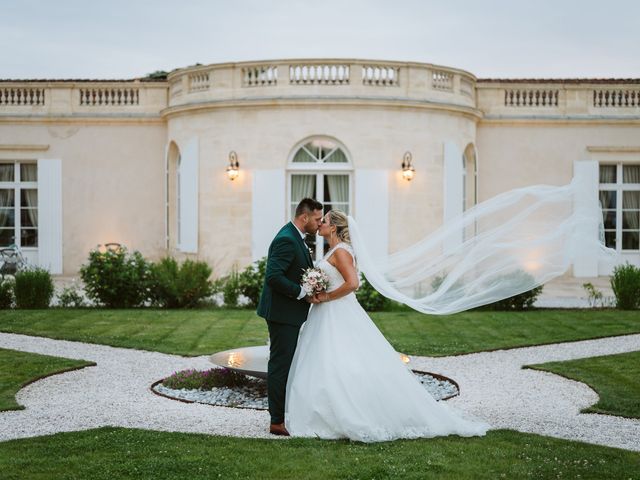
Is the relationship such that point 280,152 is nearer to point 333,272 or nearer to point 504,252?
point 504,252

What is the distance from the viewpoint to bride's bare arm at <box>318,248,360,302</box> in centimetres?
743

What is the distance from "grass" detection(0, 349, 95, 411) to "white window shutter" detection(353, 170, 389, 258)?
9728 mm

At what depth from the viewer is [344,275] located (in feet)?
24.5

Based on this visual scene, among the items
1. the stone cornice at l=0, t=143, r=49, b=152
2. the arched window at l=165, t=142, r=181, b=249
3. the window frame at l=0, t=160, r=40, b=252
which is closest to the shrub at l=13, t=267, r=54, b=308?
the arched window at l=165, t=142, r=181, b=249

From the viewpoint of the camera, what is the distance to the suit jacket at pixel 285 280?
7191mm

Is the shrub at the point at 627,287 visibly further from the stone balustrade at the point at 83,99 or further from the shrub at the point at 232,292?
the stone balustrade at the point at 83,99

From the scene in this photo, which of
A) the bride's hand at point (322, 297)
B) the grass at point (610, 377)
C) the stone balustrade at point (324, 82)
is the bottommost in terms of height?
the grass at point (610, 377)

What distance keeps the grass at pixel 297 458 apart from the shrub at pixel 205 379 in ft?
6.56

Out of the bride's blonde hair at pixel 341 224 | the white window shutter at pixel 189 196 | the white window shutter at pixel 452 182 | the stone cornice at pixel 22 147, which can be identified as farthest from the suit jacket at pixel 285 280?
the stone cornice at pixel 22 147

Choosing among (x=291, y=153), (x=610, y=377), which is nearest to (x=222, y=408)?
(x=610, y=377)

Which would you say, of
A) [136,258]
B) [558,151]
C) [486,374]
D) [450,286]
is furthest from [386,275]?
[558,151]

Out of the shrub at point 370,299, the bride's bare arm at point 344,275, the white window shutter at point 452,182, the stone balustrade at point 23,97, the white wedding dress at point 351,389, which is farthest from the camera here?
the stone balustrade at point 23,97

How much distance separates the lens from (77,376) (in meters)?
9.87

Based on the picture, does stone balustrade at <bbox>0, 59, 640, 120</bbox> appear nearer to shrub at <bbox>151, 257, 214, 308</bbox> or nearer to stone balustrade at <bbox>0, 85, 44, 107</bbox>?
stone balustrade at <bbox>0, 85, 44, 107</bbox>
